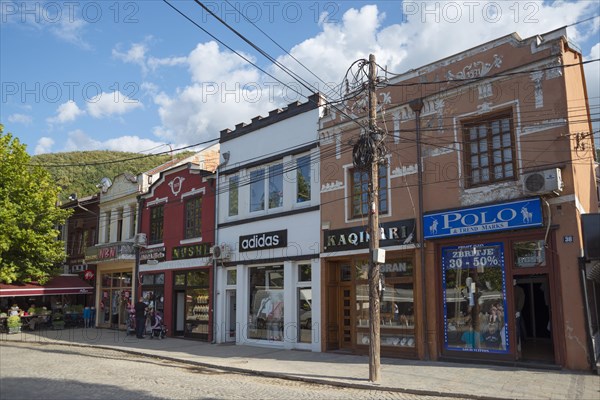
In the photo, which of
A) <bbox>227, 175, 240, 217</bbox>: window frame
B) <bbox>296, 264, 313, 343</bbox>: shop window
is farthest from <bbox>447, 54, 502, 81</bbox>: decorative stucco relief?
<bbox>227, 175, 240, 217</bbox>: window frame

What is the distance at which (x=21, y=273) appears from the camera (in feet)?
84.5

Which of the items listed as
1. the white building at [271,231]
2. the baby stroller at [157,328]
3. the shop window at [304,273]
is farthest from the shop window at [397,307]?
the baby stroller at [157,328]

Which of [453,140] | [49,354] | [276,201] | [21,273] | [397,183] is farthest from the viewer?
[21,273]

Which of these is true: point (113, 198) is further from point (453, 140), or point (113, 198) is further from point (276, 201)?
point (453, 140)

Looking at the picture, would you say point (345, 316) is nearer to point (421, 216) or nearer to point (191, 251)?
point (421, 216)

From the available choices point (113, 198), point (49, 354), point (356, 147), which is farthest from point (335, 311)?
point (113, 198)

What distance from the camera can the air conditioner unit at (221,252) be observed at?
2020cm

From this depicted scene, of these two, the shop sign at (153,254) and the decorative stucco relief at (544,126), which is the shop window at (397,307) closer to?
the decorative stucco relief at (544,126)

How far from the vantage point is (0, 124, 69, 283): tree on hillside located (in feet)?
81.4

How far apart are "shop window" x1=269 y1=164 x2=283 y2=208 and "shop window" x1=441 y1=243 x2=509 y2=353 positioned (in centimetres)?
694

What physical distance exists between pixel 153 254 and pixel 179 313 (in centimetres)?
320

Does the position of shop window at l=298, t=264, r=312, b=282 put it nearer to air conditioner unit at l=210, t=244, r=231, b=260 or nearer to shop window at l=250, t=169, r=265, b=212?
shop window at l=250, t=169, r=265, b=212

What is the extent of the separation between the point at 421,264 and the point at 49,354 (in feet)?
38.7

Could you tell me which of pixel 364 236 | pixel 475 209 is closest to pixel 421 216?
pixel 475 209
